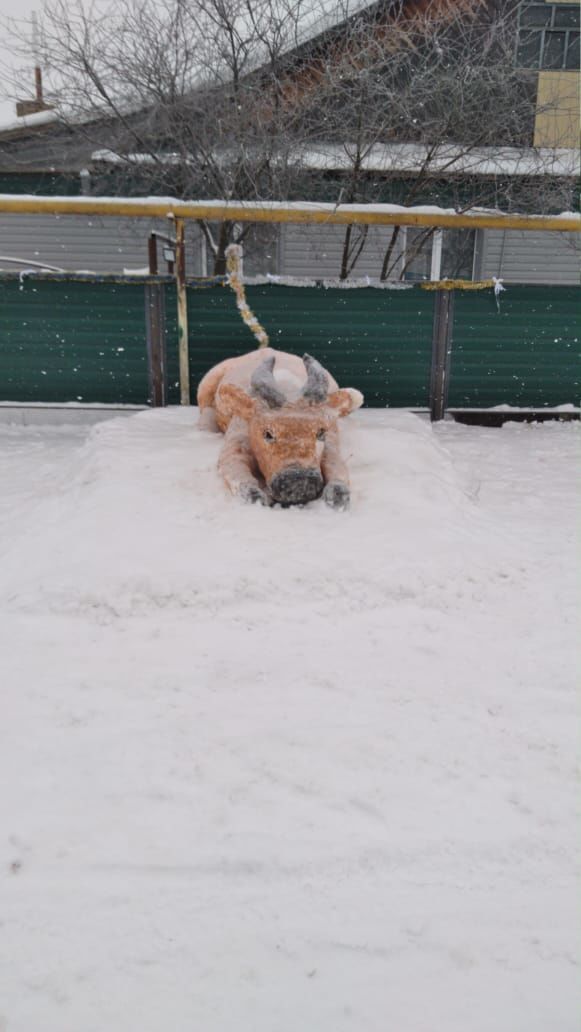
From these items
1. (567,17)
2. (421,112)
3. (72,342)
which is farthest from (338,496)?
(567,17)

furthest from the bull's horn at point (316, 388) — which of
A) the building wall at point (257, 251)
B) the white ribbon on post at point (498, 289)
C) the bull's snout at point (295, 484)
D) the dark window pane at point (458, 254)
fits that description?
the dark window pane at point (458, 254)

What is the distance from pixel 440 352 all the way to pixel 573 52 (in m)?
9.23

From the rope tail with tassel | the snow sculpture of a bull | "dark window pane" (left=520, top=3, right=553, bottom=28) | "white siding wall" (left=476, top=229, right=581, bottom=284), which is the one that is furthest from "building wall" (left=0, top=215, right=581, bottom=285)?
the snow sculpture of a bull

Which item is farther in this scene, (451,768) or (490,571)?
(490,571)

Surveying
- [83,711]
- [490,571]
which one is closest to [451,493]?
[490,571]

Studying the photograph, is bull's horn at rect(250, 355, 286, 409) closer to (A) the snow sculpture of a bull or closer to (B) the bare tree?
(A) the snow sculpture of a bull

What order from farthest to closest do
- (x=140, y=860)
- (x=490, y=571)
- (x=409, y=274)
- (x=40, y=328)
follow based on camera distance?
1. (x=409, y=274)
2. (x=40, y=328)
3. (x=490, y=571)
4. (x=140, y=860)

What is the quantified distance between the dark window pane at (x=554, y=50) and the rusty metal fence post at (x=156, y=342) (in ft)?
33.3

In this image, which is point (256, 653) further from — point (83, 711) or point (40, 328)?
point (40, 328)

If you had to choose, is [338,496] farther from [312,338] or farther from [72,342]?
[72,342]

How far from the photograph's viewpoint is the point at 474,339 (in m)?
8.71

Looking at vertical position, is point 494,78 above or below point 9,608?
above

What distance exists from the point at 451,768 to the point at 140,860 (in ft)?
3.68

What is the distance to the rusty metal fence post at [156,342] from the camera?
8266 mm
